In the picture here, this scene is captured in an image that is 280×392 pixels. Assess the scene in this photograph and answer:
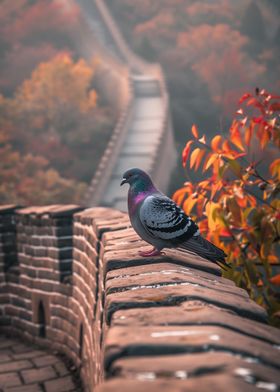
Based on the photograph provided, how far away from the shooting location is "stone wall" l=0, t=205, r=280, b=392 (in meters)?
1.48

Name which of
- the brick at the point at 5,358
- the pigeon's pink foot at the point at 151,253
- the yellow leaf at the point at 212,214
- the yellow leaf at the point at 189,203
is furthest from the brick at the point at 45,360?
the pigeon's pink foot at the point at 151,253

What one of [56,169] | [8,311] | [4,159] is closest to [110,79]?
[56,169]

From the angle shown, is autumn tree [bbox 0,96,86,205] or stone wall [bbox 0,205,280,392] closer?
stone wall [bbox 0,205,280,392]

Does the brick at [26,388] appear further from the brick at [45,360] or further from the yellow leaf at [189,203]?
the yellow leaf at [189,203]

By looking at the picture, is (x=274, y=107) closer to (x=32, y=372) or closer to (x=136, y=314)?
(x=136, y=314)

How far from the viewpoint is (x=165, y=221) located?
2.99 meters

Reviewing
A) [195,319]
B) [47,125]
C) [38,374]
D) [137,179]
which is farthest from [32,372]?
[47,125]

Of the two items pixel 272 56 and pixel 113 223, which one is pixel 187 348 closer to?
pixel 113 223

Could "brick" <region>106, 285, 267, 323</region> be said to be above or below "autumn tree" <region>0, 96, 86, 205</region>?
above

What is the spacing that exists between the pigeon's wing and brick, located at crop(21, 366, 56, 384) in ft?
6.64

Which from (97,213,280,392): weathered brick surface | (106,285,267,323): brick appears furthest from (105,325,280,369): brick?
(106,285,267,323): brick

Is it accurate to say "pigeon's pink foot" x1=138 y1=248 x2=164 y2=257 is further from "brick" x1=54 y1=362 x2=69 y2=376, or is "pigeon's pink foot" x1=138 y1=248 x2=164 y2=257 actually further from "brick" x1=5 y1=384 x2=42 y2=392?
"brick" x1=54 y1=362 x2=69 y2=376

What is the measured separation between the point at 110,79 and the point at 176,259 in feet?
123

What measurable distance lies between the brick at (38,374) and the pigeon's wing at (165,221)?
202cm
